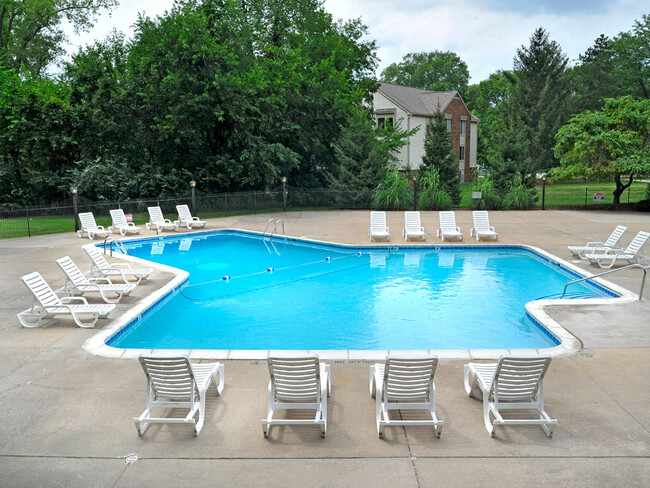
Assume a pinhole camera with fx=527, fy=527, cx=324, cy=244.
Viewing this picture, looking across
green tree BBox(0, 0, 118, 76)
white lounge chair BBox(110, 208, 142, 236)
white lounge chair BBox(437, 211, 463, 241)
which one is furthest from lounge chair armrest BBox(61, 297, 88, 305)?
green tree BBox(0, 0, 118, 76)

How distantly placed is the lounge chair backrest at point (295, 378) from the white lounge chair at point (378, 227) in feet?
42.4

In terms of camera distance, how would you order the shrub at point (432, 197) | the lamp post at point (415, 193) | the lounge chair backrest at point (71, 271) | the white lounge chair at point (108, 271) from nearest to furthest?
the lounge chair backrest at point (71, 271) < the white lounge chair at point (108, 271) < the lamp post at point (415, 193) < the shrub at point (432, 197)

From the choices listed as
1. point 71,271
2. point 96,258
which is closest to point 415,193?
point 96,258

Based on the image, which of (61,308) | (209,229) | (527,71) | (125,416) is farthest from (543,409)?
(527,71)

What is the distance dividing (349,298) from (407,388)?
23.1ft

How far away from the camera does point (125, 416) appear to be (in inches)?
236

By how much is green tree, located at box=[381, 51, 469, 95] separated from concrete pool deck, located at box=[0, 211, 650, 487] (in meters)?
78.6

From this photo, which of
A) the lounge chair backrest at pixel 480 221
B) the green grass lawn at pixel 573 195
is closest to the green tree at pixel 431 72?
the green grass lawn at pixel 573 195

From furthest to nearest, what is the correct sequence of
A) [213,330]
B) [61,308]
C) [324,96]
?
[324,96]
[213,330]
[61,308]

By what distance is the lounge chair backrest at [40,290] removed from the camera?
9.48m

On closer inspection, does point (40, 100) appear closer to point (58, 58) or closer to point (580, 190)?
point (58, 58)

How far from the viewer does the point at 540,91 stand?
42562mm

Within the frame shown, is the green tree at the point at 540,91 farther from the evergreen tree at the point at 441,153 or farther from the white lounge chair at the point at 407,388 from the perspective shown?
the white lounge chair at the point at 407,388

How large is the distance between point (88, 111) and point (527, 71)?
33484 mm
